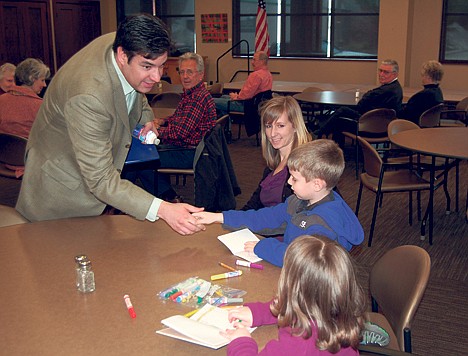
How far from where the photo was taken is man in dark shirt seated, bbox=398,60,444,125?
20.9ft

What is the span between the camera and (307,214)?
208 cm

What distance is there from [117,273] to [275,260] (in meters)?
0.52

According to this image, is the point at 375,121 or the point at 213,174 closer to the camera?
the point at 213,174

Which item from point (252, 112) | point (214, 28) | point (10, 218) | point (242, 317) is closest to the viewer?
point (242, 317)

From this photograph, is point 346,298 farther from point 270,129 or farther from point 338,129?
point 338,129

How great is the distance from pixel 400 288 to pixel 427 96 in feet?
15.8

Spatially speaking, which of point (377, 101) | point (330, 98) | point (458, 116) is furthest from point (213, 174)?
point (458, 116)

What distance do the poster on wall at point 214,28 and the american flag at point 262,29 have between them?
1248 mm

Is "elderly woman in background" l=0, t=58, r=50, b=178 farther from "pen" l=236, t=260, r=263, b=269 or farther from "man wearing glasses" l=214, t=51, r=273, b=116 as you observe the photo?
"pen" l=236, t=260, r=263, b=269

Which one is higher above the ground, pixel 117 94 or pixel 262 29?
pixel 262 29

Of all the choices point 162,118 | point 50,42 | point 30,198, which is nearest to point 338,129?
point 162,118

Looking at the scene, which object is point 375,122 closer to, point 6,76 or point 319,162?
point 6,76

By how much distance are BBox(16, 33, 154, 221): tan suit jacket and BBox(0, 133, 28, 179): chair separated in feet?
7.19

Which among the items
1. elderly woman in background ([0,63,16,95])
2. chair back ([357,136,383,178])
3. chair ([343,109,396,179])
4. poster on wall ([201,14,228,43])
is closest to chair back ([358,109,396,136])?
chair ([343,109,396,179])
